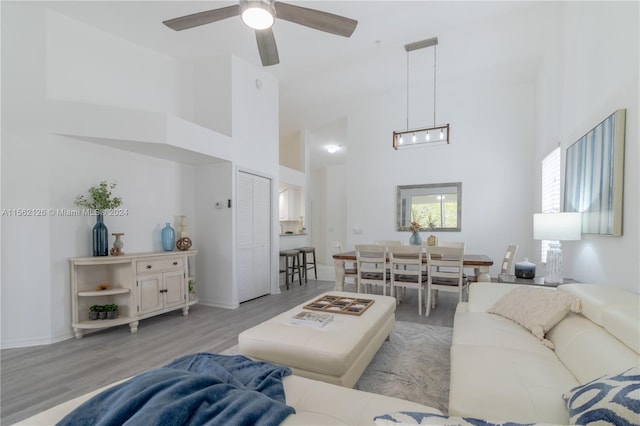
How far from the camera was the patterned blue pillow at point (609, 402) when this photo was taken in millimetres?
775

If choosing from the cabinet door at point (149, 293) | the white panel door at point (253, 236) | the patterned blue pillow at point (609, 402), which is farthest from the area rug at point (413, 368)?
the white panel door at point (253, 236)

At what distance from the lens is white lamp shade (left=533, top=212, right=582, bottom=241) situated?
2.53 m

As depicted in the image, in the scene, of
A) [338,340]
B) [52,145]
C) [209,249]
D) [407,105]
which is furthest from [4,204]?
[407,105]

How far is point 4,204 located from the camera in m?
2.87

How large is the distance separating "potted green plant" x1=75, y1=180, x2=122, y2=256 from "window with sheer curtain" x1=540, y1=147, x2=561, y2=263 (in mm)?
5166

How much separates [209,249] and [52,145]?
212 cm

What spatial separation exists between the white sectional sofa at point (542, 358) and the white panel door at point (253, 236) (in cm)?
319

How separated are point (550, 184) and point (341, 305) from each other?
332cm

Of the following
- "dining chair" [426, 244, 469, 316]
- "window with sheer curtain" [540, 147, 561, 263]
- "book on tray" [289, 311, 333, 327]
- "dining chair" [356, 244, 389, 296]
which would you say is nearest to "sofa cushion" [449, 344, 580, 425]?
"book on tray" [289, 311, 333, 327]

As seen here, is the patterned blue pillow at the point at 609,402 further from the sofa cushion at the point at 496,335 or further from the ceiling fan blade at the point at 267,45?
the ceiling fan blade at the point at 267,45

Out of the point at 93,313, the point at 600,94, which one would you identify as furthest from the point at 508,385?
the point at 93,313

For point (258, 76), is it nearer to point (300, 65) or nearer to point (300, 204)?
point (300, 65)

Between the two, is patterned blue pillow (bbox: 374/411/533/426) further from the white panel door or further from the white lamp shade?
the white panel door

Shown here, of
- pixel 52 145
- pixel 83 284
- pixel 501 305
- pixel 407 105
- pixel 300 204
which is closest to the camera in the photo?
pixel 501 305
